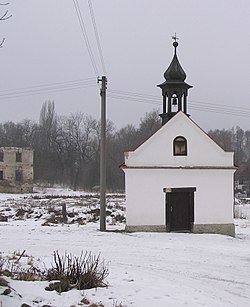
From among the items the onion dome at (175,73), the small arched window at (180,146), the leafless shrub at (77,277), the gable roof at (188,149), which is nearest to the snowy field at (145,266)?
the leafless shrub at (77,277)

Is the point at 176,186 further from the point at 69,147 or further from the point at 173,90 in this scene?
the point at 69,147

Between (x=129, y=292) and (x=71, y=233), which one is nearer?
(x=129, y=292)

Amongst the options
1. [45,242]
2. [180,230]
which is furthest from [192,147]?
[45,242]

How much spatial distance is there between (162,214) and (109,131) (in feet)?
211

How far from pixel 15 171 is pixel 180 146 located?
135ft

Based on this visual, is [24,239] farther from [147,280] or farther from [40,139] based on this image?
[40,139]

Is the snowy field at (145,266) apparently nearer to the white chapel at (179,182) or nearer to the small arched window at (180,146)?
the white chapel at (179,182)

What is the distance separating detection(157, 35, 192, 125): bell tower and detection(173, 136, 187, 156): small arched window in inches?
67.8

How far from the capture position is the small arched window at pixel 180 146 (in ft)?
70.1

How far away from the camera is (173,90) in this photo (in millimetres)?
23266

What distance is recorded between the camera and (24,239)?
54.6 feet

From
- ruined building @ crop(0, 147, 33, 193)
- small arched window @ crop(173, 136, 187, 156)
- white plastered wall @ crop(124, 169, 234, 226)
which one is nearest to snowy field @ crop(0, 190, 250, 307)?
white plastered wall @ crop(124, 169, 234, 226)

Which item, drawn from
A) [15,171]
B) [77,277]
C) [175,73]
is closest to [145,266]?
[77,277]

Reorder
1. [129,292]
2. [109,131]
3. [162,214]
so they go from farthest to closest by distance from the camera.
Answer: [109,131], [162,214], [129,292]
